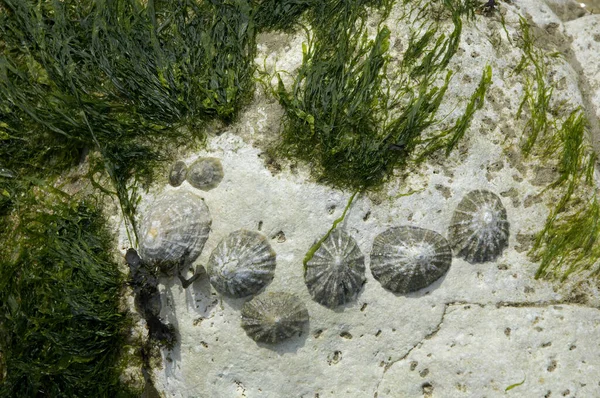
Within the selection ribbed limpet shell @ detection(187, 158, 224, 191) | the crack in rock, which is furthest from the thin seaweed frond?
ribbed limpet shell @ detection(187, 158, 224, 191)

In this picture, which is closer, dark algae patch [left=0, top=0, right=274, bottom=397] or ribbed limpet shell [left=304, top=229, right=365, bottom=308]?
ribbed limpet shell [left=304, top=229, right=365, bottom=308]

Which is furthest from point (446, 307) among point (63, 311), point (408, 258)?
point (63, 311)

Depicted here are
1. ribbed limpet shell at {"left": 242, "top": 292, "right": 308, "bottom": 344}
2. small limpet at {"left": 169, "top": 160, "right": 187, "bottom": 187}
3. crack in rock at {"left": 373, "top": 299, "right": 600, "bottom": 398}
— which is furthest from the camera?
small limpet at {"left": 169, "top": 160, "right": 187, "bottom": 187}

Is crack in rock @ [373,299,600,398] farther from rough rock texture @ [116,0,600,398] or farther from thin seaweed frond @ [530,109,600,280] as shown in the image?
thin seaweed frond @ [530,109,600,280]

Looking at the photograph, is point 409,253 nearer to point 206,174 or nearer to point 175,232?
point 206,174

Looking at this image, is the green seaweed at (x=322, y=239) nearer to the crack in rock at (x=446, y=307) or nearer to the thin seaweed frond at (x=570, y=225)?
the crack in rock at (x=446, y=307)

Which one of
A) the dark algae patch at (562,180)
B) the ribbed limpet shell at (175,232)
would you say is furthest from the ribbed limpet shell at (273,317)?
the dark algae patch at (562,180)
